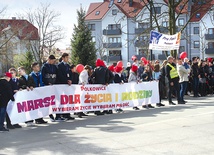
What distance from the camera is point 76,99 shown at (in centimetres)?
1184

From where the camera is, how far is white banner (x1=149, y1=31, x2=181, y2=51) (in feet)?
56.8

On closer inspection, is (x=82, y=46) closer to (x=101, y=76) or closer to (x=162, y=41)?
(x=162, y=41)

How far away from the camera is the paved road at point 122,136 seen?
712cm

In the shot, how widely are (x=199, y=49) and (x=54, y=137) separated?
213ft

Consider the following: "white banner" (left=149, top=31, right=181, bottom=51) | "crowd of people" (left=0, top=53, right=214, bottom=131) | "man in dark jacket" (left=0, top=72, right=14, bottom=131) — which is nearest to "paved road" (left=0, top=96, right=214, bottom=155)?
"man in dark jacket" (left=0, top=72, right=14, bottom=131)

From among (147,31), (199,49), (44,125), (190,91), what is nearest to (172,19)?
(147,31)

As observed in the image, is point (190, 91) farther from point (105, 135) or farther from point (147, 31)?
point (105, 135)

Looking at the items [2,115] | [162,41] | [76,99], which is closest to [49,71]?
[76,99]

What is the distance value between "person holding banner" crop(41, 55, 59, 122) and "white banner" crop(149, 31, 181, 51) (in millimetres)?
7208

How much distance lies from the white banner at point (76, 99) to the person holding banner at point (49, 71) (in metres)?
0.25

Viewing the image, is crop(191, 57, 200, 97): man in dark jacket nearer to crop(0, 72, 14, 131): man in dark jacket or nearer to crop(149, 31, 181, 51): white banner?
crop(149, 31, 181, 51): white banner

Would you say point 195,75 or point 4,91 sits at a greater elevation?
point 195,75

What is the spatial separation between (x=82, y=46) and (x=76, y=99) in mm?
37631

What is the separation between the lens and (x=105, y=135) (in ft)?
28.4
